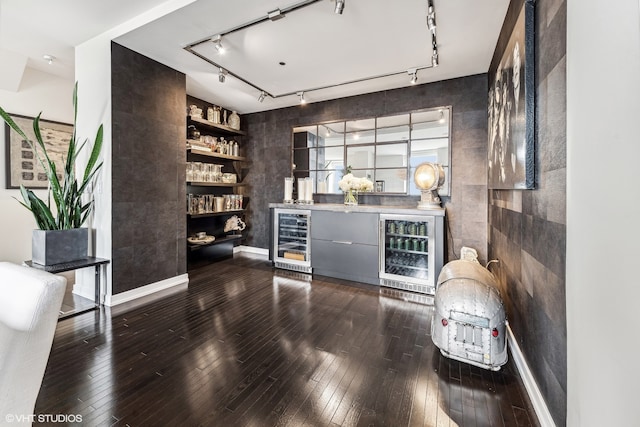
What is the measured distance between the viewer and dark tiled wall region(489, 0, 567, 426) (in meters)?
1.26

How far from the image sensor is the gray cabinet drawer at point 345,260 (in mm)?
3740

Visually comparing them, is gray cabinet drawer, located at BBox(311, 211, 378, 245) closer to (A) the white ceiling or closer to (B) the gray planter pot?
(A) the white ceiling

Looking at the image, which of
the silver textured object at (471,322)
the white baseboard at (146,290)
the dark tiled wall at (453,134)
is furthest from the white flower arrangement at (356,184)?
the white baseboard at (146,290)

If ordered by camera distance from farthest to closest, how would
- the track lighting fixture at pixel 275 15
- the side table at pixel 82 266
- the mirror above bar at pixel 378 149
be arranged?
the mirror above bar at pixel 378 149 < the side table at pixel 82 266 < the track lighting fixture at pixel 275 15

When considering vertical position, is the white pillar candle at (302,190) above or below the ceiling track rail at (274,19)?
below

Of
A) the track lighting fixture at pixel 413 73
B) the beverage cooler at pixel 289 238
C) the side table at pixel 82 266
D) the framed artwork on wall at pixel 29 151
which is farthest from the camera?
the beverage cooler at pixel 289 238

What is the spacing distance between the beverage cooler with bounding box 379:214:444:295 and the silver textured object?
1287 mm

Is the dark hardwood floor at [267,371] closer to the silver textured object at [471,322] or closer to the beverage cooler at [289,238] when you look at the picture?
the silver textured object at [471,322]

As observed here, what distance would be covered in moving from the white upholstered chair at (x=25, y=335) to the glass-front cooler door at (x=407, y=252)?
129 inches

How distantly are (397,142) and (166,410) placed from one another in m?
3.94

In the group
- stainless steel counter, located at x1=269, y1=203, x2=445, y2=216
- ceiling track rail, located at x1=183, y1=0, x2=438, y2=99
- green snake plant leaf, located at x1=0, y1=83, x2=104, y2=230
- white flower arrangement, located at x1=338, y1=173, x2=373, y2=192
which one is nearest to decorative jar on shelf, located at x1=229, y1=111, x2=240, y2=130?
ceiling track rail, located at x1=183, y1=0, x2=438, y2=99

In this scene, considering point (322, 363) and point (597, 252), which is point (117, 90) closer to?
point (322, 363)

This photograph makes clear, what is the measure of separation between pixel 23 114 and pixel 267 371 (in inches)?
184

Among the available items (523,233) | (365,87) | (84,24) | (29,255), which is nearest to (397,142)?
(365,87)
